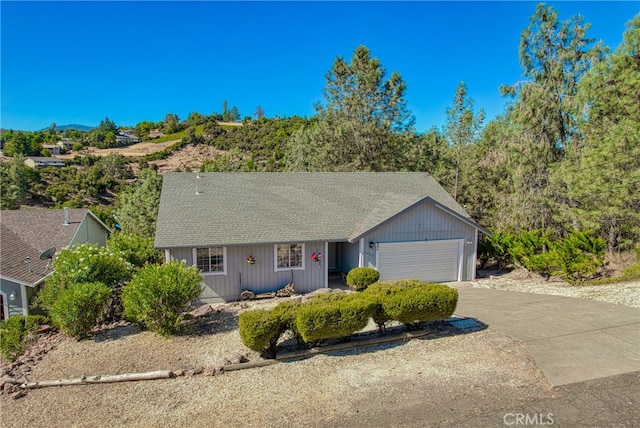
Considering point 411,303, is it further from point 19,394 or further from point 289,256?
point 19,394

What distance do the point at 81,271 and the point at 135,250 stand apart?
4311 millimetres

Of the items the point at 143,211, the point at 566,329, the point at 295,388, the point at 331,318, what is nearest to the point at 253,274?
the point at 331,318

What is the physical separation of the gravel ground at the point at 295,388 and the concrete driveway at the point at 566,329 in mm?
527

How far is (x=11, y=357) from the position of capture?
10.2 meters

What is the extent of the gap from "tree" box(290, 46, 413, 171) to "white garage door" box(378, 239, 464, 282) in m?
14.3

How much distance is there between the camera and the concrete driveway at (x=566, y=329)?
7.87 m

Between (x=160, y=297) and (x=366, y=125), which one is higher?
(x=366, y=125)

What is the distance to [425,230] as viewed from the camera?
16.0 m

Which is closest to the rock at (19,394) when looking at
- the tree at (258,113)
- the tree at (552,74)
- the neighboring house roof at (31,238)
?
the neighboring house roof at (31,238)

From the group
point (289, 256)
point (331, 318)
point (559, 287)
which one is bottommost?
point (559, 287)

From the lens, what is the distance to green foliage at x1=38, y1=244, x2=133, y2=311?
11867mm

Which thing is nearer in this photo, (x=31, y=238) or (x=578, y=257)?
(x=578, y=257)

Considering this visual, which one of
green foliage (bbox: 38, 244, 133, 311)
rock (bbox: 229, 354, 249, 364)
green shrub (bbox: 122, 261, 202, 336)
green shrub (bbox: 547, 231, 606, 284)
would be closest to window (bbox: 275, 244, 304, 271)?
green shrub (bbox: 122, 261, 202, 336)

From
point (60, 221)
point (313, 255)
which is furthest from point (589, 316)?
point (60, 221)
